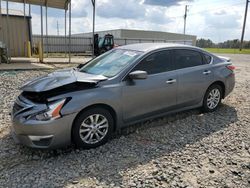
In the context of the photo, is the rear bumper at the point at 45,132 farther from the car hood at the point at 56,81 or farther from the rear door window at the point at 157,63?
the rear door window at the point at 157,63

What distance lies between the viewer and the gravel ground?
117 inches

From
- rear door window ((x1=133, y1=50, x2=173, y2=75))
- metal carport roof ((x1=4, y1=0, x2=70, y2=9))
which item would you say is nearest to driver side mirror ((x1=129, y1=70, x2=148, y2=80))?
rear door window ((x1=133, y1=50, x2=173, y2=75))

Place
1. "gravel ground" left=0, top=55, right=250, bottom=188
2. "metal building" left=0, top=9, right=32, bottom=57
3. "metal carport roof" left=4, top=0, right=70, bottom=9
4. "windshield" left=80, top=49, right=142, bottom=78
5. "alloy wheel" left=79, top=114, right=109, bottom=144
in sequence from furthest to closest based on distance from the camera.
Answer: "metal building" left=0, top=9, right=32, bottom=57, "metal carport roof" left=4, top=0, right=70, bottom=9, "windshield" left=80, top=49, right=142, bottom=78, "alloy wheel" left=79, top=114, right=109, bottom=144, "gravel ground" left=0, top=55, right=250, bottom=188

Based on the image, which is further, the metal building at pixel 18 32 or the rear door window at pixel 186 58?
the metal building at pixel 18 32

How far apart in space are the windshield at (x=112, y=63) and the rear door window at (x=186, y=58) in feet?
2.83

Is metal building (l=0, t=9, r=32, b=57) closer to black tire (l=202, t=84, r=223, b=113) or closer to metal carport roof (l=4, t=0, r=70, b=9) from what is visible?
metal carport roof (l=4, t=0, r=70, b=9)

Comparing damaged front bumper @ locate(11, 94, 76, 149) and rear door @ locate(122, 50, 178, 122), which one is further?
rear door @ locate(122, 50, 178, 122)

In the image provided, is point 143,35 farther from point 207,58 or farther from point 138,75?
point 138,75

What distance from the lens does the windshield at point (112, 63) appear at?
13.4 feet

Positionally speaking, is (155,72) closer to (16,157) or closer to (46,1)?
(16,157)

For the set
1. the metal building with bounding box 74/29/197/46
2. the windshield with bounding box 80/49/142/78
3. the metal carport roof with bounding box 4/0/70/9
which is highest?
the metal building with bounding box 74/29/197/46

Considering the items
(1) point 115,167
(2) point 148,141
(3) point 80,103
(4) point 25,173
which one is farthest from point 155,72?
(4) point 25,173

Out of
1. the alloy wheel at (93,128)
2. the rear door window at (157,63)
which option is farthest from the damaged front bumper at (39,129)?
the rear door window at (157,63)

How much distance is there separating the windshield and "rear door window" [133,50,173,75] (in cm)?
19
